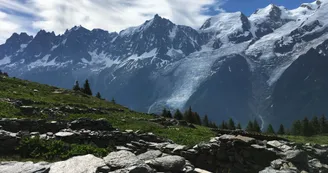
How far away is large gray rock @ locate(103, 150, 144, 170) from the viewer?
53.9 ft

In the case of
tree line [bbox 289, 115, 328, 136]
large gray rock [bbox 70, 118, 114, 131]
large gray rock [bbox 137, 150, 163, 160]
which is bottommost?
tree line [bbox 289, 115, 328, 136]

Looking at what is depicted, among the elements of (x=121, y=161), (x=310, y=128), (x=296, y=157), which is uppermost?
(x=121, y=161)

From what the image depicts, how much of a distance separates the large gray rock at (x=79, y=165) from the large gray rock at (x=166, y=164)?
8.29 feet

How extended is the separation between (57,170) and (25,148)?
6.59 meters

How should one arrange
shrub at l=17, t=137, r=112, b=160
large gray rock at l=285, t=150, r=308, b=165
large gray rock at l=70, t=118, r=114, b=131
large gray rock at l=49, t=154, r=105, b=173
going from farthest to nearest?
1. large gray rock at l=70, t=118, r=114, b=131
2. large gray rock at l=285, t=150, r=308, b=165
3. shrub at l=17, t=137, r=112, b=160
4. large gray rock at l=49, t=154, r=105, b=173

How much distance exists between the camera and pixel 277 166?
77.4ft

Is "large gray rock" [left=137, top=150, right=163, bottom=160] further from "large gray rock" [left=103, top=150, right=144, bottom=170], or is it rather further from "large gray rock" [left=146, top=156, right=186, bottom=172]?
"large gray rock" [left=103, top=150, right=144, bottom=170]

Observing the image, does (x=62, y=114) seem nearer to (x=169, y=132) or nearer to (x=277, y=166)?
(x=169, y=132)

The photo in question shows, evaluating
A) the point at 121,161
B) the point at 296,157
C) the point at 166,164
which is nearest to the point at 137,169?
the point at 121,161

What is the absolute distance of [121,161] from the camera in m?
16.9

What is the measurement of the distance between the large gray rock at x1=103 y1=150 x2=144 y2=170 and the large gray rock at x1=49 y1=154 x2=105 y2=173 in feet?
1.46

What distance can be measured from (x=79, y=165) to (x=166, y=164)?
4200 mm

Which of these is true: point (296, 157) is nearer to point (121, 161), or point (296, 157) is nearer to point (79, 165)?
point (121, 161)

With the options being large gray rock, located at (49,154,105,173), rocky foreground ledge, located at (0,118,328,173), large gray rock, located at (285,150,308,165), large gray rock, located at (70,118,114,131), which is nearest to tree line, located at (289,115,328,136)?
rocky foreground ledge, located at (0,118,328,173)
